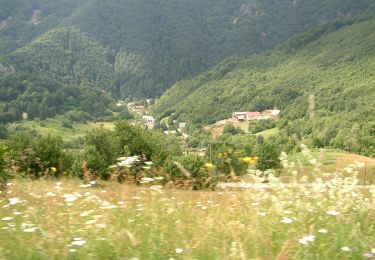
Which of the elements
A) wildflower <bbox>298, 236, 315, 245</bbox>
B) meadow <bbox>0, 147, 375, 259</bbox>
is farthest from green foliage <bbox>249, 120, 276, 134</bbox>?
wildflower <bbox>298, 236, 315, 245</bbox>

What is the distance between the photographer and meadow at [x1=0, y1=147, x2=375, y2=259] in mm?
3588

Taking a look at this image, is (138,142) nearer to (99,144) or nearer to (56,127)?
(99,144)

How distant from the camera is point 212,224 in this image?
4.24 meters

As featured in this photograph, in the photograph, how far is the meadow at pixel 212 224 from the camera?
3588 mm

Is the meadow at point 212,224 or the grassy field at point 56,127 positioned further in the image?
the grassy field at point 56,127

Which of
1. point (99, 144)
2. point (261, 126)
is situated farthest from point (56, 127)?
point (99, 144)

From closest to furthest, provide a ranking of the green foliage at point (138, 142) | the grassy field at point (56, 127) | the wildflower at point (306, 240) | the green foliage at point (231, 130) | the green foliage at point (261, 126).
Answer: the wildflower at point (306, 240)
the green foliage at point (138, 142)
the grassy field at point (56, 127)
the green foliage at point (261, 126)
the green foliage at point (231, 130)

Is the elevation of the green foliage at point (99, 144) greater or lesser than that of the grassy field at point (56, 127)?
lesser

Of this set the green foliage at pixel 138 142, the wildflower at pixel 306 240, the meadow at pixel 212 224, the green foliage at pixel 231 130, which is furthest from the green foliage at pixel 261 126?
the wildflower at pixel 306 240

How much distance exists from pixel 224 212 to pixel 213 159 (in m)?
2.31

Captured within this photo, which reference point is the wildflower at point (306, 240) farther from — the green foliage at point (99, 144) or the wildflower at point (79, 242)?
the green foliage at point (99, 144)

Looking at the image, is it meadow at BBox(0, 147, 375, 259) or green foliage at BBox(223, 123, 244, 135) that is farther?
green foliage at BBox(223, 123, 244, 135)

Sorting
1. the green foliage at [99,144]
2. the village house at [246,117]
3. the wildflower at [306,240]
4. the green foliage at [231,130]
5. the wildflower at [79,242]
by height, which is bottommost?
the wildflower at [79,242]

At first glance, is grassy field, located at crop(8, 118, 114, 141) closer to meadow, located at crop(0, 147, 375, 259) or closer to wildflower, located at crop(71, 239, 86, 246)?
meadow, located at crop(0, 147, 375, 259)
